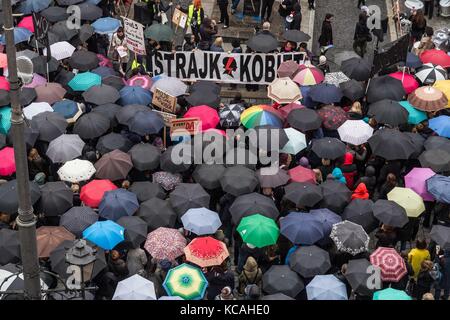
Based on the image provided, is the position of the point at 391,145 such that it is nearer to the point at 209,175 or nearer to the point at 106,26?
the point at 209,175

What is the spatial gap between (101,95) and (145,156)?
8.19ft

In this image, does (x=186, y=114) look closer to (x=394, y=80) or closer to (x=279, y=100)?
(x=279, y=100)

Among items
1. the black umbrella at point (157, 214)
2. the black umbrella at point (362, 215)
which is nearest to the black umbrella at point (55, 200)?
the black umbrella at point (157, 214)

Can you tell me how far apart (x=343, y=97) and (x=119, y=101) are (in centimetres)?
524

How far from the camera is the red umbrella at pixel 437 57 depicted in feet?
68.7

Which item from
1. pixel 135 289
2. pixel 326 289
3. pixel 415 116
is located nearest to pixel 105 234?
pixel 135 289

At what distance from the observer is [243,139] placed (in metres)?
17.6

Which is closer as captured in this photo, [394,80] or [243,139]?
[243,139]

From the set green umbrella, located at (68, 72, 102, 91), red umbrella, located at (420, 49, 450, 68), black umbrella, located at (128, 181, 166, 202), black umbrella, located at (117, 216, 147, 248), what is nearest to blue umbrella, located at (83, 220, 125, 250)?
black umbrella, located at (117, 216, 147, 248)

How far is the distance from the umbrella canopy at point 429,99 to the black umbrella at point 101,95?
674 centimetres

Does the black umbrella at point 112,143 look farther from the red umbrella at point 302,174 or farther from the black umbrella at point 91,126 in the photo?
the red umbrella at point 302,174

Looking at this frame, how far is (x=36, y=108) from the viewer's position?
1831cm

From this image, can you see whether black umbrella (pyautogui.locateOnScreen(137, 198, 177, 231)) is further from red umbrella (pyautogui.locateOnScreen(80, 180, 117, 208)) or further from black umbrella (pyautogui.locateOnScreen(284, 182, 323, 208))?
black umbrella (pyautogui.locateOnScreen(284, 182, 323, 208))

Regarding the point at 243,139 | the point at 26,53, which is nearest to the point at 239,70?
the point at 243,139
